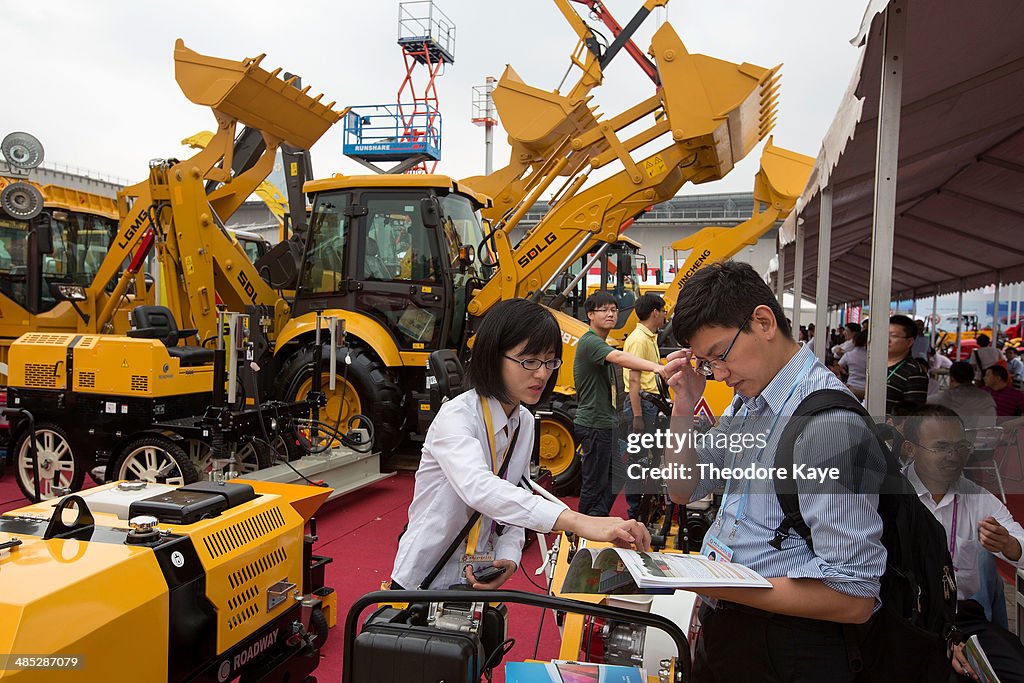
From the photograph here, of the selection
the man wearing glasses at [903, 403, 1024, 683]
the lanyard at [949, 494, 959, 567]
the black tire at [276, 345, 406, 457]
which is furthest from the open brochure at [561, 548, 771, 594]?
the black tire at [276, 345, 406, 457]

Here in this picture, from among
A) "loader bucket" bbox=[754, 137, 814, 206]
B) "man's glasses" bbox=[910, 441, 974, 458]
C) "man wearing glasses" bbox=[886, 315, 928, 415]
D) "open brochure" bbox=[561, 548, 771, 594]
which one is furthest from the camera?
"loader bucket" bbox=[754, 137, 814, 206]

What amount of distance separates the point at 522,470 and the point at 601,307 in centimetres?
260

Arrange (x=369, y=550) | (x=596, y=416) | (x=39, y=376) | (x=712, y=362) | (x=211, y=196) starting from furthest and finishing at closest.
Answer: (x=211, y=196)
(x=39, y=376)
(x=369, y=550)
(x=596, y=416)
(x=712, y=362)

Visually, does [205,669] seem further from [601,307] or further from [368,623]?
[601,307]

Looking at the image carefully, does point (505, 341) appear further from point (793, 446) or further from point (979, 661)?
point (979, 661)

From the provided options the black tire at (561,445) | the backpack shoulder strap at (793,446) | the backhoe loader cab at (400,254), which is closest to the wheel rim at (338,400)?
the backhoe loader cab at (400,254)

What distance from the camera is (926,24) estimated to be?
2805mm

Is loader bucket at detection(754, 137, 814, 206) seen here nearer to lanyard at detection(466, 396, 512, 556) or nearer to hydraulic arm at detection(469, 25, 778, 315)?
hydraulic arm at detection(469, 25, 778, 315)

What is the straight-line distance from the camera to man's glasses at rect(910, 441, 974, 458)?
2.33m

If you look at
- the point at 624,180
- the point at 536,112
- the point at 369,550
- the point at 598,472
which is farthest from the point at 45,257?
the point at 598,472

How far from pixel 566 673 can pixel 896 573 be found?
72 centimetres

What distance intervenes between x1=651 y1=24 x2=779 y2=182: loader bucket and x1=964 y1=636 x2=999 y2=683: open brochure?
15.7ft

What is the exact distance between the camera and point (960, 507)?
2.31m

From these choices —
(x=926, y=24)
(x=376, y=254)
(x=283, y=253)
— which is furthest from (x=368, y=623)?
(x=283, y=253)
